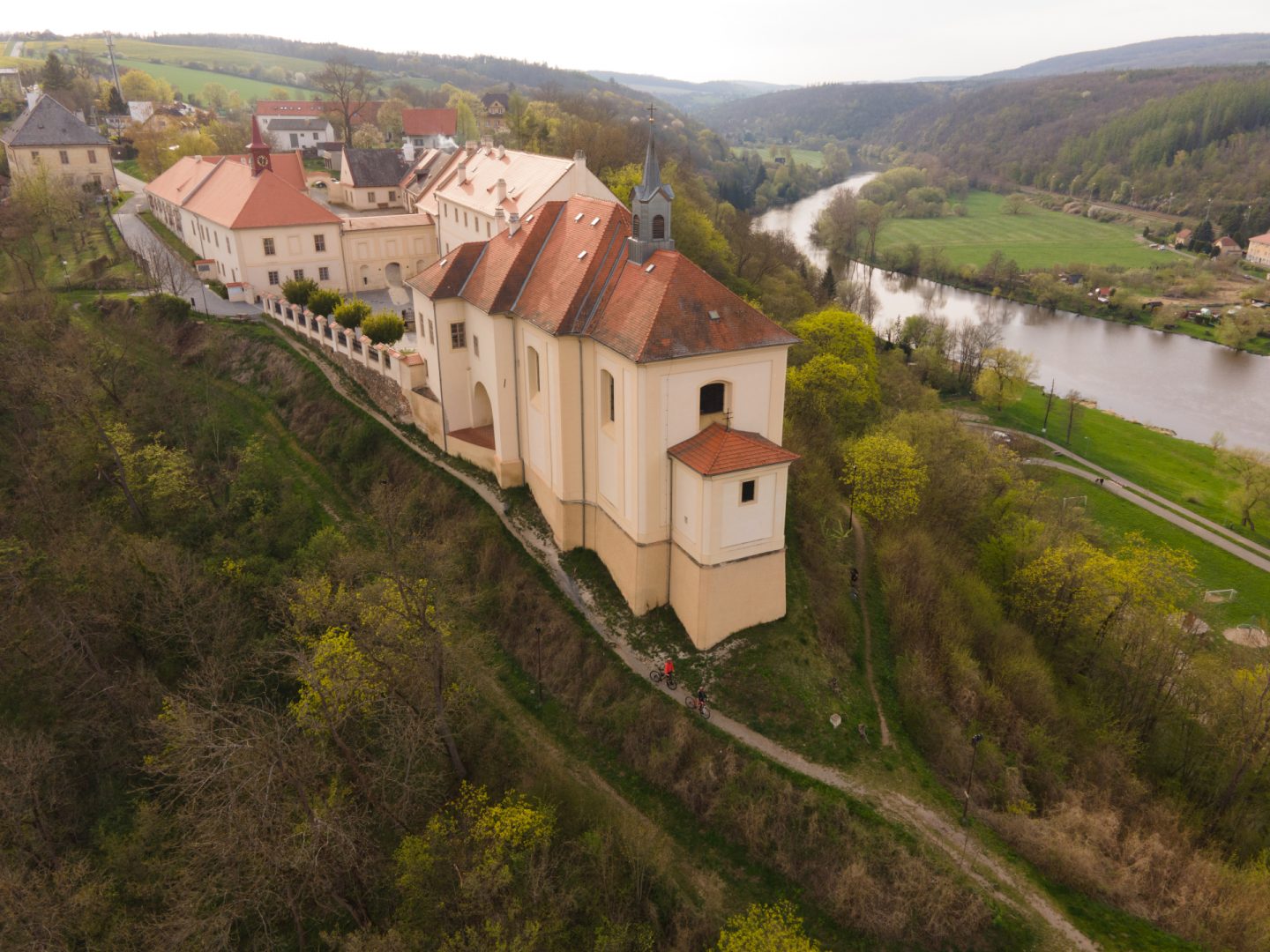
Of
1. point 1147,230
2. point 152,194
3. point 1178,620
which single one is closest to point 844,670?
point 1178,620

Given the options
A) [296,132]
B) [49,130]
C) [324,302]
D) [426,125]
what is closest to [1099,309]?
[426,125]

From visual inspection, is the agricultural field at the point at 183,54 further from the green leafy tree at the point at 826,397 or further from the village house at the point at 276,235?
the green leafy tree at the point at 826,397

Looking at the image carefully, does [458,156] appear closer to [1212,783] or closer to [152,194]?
[152,194]

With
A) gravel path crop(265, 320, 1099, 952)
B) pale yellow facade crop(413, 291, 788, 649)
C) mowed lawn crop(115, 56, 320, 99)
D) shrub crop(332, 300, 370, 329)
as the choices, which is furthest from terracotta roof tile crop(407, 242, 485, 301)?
mowed lawn crop(115, 56, 320, 99)

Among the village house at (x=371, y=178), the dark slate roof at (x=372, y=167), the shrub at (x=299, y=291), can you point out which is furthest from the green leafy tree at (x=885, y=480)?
the dark slate roof at (x=372, y=167)

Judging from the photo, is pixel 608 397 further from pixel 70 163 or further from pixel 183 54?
pixel 183 54

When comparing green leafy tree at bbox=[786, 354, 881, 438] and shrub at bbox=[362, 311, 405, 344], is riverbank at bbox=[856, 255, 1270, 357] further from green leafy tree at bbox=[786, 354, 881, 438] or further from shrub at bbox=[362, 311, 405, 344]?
shrub at bbox=[362, 311, 405, 344]
